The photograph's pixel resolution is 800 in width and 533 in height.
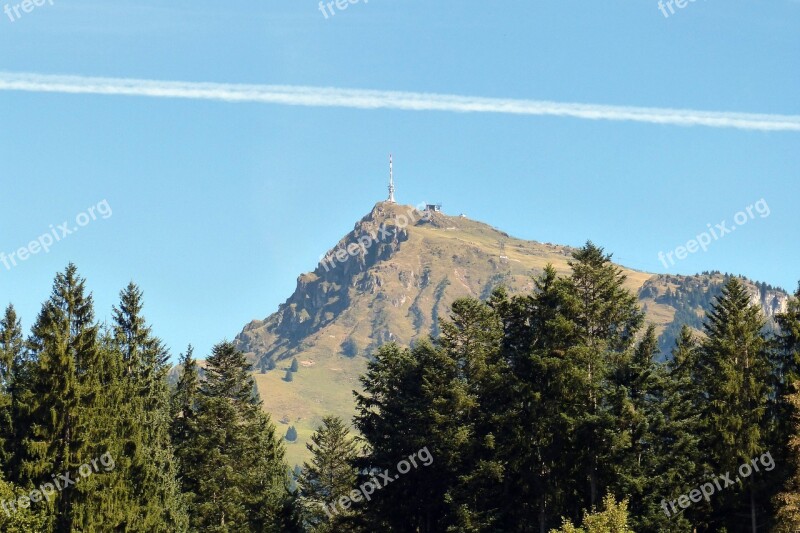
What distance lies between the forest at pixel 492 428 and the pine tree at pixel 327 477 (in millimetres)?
20100

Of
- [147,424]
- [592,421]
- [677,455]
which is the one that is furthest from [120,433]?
[677,455]

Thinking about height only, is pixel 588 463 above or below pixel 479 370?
below

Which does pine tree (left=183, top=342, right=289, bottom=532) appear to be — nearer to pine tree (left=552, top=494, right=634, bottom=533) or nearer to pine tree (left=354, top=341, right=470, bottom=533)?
pine tree (left=354, top=341, right=470, bottom=533)

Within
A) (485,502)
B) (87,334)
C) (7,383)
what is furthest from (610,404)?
(7,383)

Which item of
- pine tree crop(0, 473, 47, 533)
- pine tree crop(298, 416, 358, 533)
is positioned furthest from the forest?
pine tree crop(298, 416, 358, 533)

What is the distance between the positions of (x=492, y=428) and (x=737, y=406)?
54.8 ft

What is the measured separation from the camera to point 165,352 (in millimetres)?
95125

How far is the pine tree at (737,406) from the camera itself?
77.2m

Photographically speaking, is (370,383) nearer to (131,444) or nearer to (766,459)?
(131,444)

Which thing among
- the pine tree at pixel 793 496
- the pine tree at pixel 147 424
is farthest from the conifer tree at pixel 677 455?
the pine tree at pixel 147 424

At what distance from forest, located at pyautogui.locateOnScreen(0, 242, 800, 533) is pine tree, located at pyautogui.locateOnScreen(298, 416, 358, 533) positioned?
2010 cm

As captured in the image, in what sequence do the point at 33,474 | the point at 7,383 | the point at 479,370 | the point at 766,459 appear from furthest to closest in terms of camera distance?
the point at 7,383 < the point at 479,370 < the point at 766,459 < the point at 33,474

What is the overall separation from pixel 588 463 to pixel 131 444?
30425 mm

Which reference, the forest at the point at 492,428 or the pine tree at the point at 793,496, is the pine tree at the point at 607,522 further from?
the pine tree at the point at 793,496
